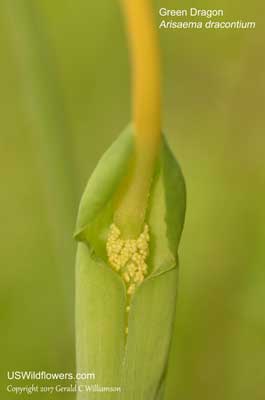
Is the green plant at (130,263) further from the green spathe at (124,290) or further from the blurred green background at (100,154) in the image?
the blurred green background at (100,154)

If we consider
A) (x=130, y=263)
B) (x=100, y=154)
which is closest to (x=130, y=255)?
(x=130, y=263)

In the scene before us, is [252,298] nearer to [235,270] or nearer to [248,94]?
[235,270]

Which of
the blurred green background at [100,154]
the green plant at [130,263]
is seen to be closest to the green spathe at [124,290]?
the green plant at [130,263]

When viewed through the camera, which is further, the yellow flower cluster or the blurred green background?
the blurred green background

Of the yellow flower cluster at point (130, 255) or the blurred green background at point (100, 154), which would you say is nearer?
the yellow flower cluster at point (130, 255)

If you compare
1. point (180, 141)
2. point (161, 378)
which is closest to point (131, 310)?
point (161, 378)

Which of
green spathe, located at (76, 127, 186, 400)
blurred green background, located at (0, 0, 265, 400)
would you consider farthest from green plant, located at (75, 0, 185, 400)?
blurred green background, located at (0, 0, 265, 400)

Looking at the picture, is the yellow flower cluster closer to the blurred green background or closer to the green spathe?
the green spathe

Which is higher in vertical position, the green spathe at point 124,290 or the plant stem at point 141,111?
the plant stem at point 141,111
